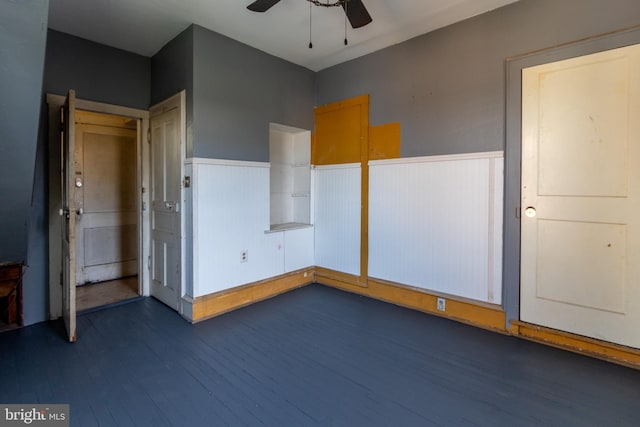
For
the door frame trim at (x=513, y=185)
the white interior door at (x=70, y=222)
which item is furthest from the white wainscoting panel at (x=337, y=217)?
the white interior door at (x=70, y=222)

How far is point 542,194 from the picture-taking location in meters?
2.49

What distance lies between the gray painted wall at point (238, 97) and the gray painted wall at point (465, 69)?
0.97m

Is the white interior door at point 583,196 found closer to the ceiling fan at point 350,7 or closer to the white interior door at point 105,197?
the ceiling fan at point 350,7

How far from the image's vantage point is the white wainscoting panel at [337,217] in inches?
147

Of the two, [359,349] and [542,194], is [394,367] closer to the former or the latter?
[359,349]

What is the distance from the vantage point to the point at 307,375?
2.09 metres

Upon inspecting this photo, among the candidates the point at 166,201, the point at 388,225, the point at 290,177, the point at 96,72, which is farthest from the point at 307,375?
the point at 96,72

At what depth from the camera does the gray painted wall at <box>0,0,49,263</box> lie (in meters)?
1.30

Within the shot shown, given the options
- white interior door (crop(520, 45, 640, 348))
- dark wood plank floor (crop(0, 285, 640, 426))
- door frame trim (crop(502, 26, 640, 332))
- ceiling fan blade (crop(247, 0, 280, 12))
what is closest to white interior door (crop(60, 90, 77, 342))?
dark wood plank floor (crop(0, 285, 640, 426))

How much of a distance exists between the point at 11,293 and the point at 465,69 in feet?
15.6

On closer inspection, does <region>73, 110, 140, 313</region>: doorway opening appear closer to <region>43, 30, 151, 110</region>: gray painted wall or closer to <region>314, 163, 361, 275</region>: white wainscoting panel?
<region>43, 30, 151, 110</region>: gray painted wall

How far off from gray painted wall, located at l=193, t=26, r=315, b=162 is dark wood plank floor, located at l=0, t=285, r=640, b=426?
1.83 meters

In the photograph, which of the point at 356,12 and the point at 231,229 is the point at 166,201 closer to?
the point at 231,229

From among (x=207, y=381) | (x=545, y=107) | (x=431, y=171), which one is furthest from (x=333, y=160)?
(x=207, y=381)
